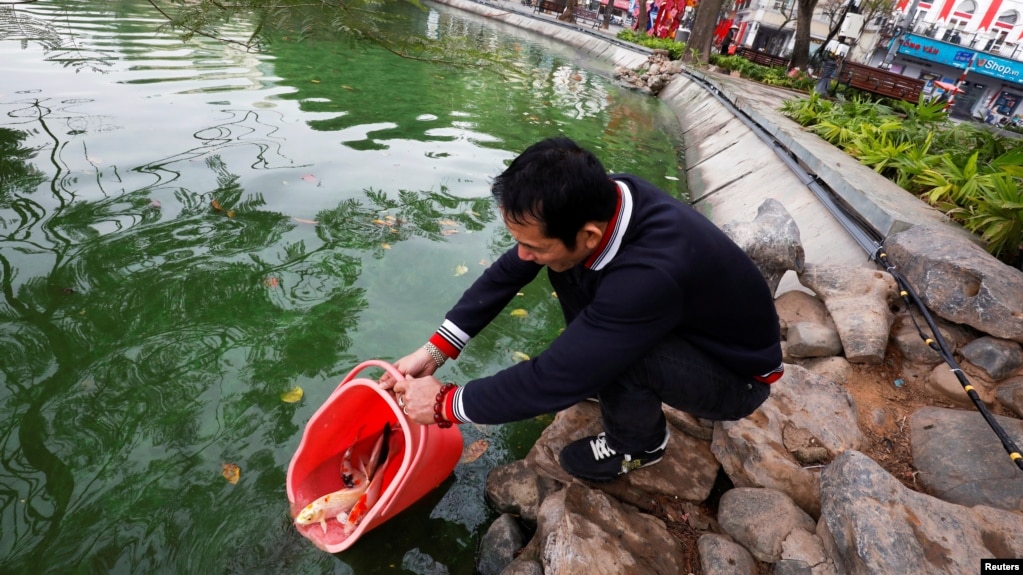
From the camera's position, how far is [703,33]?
1705 cm

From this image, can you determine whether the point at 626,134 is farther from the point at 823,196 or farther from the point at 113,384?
the point at 113,384

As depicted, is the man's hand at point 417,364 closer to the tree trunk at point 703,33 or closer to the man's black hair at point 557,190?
the man's black hair at point 557,190

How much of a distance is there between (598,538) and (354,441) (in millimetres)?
1107

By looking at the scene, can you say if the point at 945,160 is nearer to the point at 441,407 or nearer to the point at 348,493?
the point at 441,407

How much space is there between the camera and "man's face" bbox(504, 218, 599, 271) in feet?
5.14

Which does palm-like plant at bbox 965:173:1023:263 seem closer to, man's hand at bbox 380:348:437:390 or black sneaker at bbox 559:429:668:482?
black sneaker at bbox 559:429:668:482

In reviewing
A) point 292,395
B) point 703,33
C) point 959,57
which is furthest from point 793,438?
point 959,57

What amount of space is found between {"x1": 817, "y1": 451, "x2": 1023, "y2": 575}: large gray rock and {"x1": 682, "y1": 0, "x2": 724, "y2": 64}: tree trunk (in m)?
17.3

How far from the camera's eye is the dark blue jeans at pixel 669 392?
1.86 metres

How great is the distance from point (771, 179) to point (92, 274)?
5.98m

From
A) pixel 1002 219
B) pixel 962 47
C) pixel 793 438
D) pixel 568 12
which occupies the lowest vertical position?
pixel 793 438

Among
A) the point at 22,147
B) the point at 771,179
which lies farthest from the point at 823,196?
the point at 22,147

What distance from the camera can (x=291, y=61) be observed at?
29.9 feet

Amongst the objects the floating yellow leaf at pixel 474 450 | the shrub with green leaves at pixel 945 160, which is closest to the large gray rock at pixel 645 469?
the floating yellow leaf at pixel 474 450
